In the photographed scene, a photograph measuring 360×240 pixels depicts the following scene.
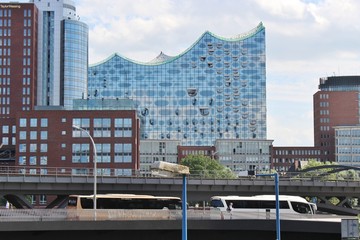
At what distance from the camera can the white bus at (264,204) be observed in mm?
74625

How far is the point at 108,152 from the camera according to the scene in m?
159

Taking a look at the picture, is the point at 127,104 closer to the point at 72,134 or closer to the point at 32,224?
the point at 72,134

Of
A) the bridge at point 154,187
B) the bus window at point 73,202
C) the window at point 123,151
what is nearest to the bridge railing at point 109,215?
the bus window at point 73,202

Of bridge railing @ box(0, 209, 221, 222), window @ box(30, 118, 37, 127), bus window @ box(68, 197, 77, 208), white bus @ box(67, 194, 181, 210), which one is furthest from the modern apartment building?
→ bridge railing @ box(0, 209, 221, 222)

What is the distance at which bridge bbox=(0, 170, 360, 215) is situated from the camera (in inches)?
3327

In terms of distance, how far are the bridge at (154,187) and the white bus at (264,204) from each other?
43.3ft

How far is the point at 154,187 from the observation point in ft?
294

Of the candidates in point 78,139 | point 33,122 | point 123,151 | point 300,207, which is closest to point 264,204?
point 300,207

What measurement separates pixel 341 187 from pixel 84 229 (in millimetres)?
58309

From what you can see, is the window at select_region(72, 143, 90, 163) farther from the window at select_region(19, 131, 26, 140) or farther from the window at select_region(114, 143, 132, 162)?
the window at select_region(19, 131, 26, 140)

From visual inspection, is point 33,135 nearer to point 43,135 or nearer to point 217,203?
point 43,135

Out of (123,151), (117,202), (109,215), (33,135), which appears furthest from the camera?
(33,135)

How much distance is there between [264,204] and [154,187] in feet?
59.0

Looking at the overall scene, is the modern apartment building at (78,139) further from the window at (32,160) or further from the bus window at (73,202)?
the bus window at (73,202)
